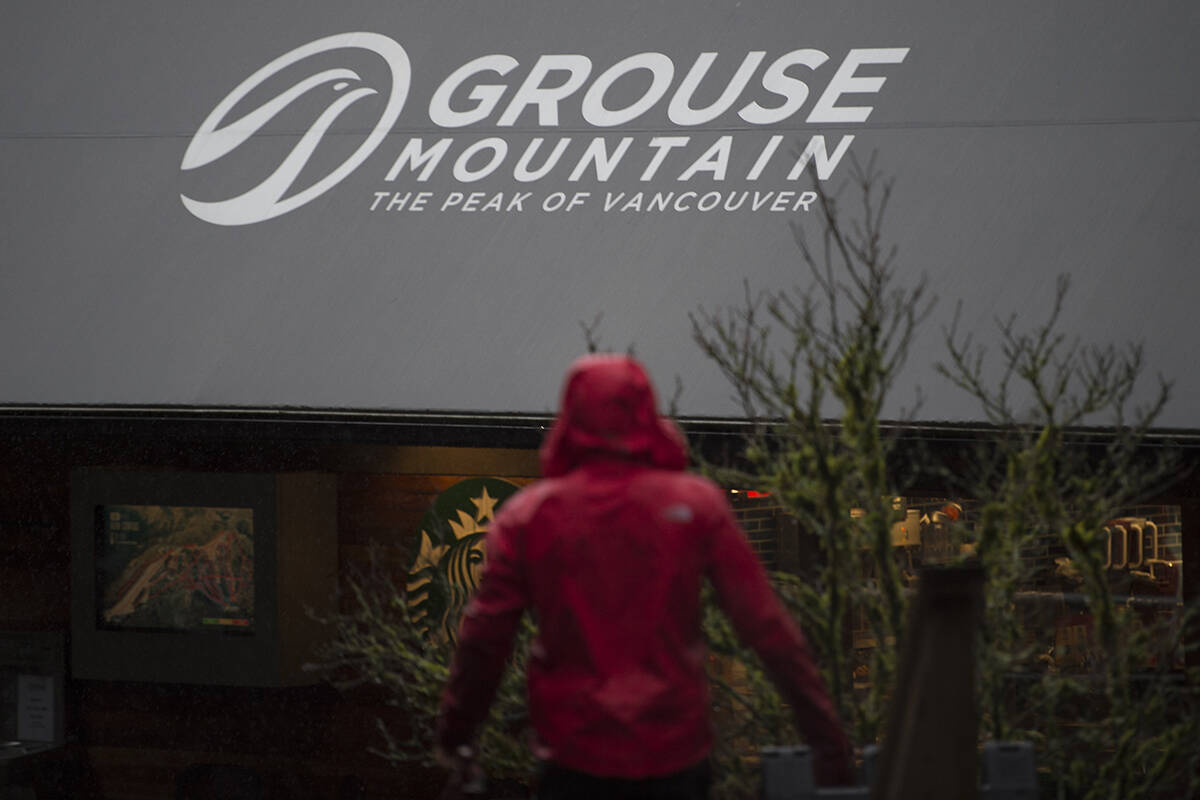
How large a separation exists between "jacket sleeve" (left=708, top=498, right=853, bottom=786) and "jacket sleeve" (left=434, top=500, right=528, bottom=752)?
1.28 ft

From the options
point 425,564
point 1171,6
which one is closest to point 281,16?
point 425,564

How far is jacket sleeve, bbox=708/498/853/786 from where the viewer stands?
2.81 meters

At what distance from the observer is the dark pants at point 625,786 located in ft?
9.11

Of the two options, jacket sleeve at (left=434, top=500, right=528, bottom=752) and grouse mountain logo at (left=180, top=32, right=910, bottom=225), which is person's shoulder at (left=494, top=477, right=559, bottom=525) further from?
grouse mountain logo at (left=180, top=32, right=910, bottom=225)

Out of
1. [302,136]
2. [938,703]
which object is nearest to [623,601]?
[938,703]

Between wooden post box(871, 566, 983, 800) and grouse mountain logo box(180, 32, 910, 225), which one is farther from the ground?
grouse mountain logo box(180, 32, 910, 225)

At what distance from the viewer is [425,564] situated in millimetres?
6727

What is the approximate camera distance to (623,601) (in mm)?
2764

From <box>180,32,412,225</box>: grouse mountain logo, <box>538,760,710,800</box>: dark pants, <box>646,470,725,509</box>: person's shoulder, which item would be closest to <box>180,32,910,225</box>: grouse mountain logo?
<box>180,32,412,225</box>: grouse mountain logo

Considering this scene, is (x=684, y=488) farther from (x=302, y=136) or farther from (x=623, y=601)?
(x=302, y=136)

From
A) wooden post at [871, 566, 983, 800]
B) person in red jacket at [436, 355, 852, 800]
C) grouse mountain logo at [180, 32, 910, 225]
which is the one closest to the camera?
wooden post at [871, 566, 983, 800]

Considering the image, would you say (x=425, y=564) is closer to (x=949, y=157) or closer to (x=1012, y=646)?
(x=949, y=157)

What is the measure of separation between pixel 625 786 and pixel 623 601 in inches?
13.8

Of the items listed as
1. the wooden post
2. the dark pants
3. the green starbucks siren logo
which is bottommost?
the dark pants
